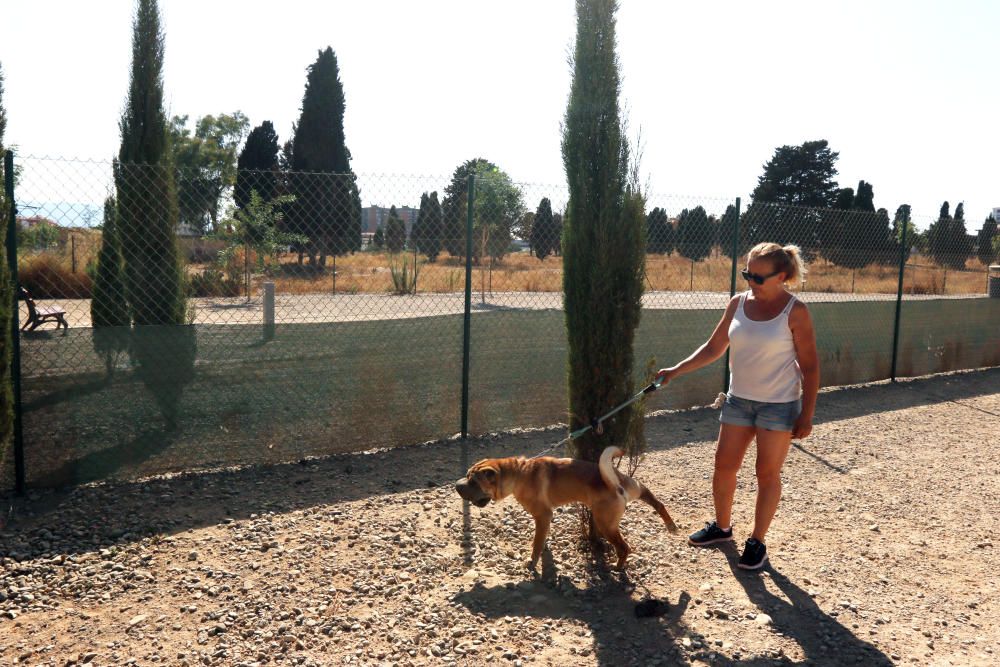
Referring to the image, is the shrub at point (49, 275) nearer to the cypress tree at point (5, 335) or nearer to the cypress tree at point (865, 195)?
the cypress tree at point (5, 335)

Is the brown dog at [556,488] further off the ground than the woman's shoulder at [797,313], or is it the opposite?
the woman's shoulder at [797,313]

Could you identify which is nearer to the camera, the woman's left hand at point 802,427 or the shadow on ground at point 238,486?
the woman's left hand at point 802,427

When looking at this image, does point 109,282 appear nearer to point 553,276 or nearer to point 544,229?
point 544,229

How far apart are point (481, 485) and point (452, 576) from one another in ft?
1.82

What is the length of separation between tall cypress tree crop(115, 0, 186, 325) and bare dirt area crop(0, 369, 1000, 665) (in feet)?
5.66

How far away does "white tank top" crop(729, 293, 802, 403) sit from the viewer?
3848 millimetres

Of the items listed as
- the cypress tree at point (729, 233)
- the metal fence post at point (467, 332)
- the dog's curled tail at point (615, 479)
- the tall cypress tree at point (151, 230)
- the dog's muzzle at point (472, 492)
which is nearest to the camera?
the dog's curled tail at point (615, 479)

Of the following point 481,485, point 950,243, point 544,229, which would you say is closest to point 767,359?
point 481,485

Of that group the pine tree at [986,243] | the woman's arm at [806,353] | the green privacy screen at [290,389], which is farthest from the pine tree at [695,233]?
the pine tree at [986,243]

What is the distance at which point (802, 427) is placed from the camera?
12.7 ft

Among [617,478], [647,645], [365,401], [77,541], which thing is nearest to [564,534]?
[617,478]

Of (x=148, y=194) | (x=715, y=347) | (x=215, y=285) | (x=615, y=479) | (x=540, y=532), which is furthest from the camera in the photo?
(x=215, y=285)

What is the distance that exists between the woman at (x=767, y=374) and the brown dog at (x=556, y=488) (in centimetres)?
59

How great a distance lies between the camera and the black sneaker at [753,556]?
159 inches
